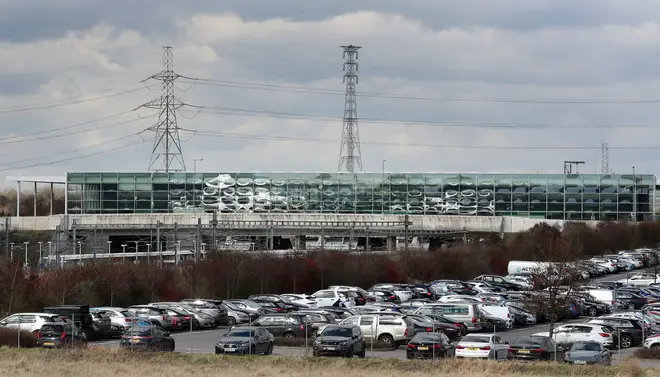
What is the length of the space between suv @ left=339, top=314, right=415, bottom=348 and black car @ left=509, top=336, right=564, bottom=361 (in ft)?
24.2

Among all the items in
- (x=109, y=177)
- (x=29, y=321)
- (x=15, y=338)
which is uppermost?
(x=109, y=177)

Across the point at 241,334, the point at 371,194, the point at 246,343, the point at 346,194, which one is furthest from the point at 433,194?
the point at 246,343

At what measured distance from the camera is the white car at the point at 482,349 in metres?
42.2

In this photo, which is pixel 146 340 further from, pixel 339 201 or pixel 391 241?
pixel 339 201

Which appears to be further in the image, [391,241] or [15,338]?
[391,241]

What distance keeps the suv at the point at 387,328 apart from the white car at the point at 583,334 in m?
5.91

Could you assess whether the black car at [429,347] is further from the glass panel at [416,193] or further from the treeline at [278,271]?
the glass panel at [416,193]

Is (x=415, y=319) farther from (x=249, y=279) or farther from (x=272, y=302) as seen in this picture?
(x=249, y=279)

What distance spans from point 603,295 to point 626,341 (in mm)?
20306

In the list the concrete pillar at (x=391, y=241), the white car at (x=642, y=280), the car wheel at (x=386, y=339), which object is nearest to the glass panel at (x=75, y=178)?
the concrete pillar at (x=391, y=241)

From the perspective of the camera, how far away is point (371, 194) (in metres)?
133

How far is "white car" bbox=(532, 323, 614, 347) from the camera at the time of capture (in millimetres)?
49491

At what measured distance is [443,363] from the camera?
4016 cm

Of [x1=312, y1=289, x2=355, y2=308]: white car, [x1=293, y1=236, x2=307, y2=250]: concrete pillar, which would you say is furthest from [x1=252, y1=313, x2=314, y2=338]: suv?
[x1=293, y1=236, x2=307, y2=250]: concrete pillar
